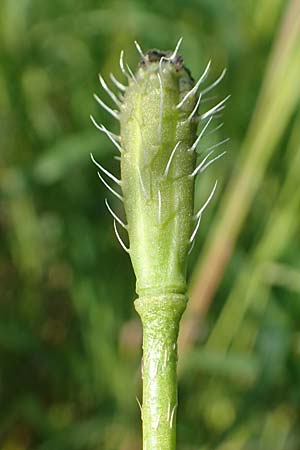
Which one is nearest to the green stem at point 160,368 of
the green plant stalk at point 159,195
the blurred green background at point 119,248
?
the green plant stalk at point 159,195

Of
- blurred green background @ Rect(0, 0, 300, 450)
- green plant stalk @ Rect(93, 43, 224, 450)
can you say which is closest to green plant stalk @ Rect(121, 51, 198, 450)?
green plant stalk @ Rect(93, 43, 224, 450)

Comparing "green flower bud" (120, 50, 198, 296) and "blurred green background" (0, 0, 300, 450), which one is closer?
"green flower bud" (120, 50, 198, 296)

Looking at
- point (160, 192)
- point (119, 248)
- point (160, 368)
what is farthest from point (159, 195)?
point (119, 248)

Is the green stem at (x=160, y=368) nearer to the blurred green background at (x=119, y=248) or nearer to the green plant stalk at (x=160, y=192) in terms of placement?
the green plant stalk at (x=160, y=192)

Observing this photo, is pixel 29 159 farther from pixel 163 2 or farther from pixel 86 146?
pixel 163 2

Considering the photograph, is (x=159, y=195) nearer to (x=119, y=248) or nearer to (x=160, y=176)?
(x=160, y=176)

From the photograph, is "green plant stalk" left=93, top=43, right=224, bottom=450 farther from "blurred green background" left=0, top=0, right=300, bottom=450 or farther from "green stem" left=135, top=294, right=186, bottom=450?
"blurred green background" left=0, top=0, right=300, bottom=450

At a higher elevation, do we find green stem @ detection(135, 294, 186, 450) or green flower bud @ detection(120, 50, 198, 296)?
green flower bud @ detection(120, 50, 198, 296)

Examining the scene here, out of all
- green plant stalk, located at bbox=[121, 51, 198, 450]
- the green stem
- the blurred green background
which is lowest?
the green stem
